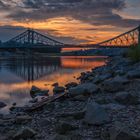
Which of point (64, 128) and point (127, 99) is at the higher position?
point (127, 99)

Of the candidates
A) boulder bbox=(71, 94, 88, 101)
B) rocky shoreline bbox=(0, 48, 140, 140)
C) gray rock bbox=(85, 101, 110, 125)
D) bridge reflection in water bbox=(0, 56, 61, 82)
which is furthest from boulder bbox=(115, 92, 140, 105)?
bridge reflection in water bbox=(0, 56, 61, 82)

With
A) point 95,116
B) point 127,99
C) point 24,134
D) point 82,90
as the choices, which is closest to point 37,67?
point 82,90

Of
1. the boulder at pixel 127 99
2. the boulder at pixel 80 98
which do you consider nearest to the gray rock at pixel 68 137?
the boulder at pixel 127 99

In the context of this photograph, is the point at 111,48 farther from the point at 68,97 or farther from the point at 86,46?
the point at 68,97

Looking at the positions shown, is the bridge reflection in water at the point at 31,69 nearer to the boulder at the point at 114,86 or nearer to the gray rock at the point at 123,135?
the boulder at the point at 114,86

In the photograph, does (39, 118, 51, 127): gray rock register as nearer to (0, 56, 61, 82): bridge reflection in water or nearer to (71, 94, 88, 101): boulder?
(71, 94, 88, 101): boulder

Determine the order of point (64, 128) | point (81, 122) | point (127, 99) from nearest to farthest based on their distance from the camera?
point (64, 128) < point (81, 122) < point (127, 99)

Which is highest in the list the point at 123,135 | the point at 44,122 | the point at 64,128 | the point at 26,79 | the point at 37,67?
the point at 123,135

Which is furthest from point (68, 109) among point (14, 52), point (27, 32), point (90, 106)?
point (27, 32)

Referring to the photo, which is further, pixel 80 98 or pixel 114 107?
pixel 80 98

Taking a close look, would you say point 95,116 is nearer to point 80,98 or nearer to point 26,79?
point 80,98

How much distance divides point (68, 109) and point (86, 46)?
248 ft

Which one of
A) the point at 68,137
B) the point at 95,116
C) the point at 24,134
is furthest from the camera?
the point at 95,116

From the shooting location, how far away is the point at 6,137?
6.40 meters
